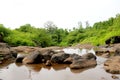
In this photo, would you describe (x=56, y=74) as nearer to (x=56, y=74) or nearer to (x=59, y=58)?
(x=56, y=74)

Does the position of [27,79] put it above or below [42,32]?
below

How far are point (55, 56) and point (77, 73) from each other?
19.4 feet

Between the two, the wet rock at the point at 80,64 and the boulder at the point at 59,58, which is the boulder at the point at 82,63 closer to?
the wet rock at the point at 80,64

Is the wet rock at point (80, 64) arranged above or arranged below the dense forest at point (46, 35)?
below

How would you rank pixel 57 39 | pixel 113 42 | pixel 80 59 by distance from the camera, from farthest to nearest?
1. pixel 57 39
2. pixel 113 42
3. pixel 80 59

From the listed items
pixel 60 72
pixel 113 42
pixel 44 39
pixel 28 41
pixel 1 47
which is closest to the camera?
pixel 60 72

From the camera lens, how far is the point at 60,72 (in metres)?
20.5

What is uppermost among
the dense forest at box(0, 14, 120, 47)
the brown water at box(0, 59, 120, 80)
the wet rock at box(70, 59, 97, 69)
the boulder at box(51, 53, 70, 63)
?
the dense forest at box(0, 14, 120, 47)

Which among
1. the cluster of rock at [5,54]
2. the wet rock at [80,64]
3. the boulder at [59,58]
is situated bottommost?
the wet rock at [80,64]

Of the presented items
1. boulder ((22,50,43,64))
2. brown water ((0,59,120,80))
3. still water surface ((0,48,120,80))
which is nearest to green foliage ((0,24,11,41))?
boulder ((22,50,43,64))

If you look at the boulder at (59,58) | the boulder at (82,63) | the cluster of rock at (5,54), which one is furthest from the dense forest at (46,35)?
the boulder at (82,63)

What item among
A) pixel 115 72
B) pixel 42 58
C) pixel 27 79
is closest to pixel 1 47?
pixel 42 58

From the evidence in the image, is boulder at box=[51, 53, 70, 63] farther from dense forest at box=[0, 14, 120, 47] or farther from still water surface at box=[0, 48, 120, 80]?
dense forest at box=[0, 14, 120, 47]

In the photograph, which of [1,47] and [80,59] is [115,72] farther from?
[1,47]
